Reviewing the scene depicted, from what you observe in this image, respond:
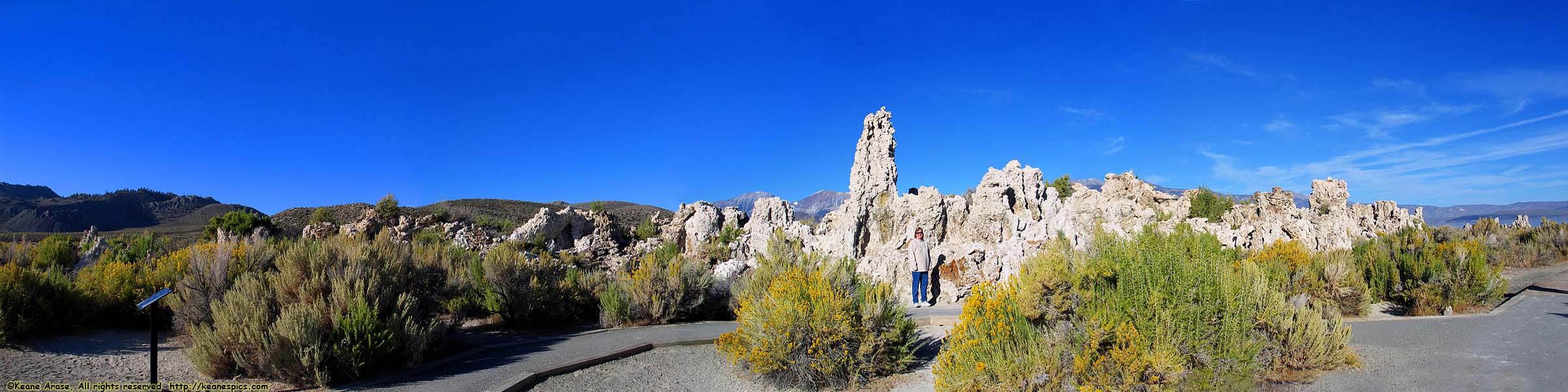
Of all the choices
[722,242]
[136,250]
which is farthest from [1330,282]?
[136,250]

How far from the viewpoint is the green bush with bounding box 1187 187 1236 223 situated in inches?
883

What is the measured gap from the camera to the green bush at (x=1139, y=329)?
4508mm

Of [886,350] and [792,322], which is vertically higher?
[792,322]

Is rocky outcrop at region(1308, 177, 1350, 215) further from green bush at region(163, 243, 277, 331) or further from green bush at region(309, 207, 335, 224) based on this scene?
green bush at region(309, 207, 335, 224)

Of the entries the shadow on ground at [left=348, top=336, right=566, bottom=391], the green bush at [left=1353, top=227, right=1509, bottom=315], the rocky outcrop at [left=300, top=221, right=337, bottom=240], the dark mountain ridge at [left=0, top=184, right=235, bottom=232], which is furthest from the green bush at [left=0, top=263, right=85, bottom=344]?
the dark mountain ridge at [left=0, top=184, right=235, bottom=232]

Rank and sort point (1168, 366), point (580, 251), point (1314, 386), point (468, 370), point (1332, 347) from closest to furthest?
point (1168, 366) < point (1314, 386) < point (1332, 347) < point (468, 370) < point (580, 251)

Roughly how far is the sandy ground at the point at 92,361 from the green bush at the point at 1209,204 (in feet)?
84.7

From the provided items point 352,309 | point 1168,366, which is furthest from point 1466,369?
point 352,309

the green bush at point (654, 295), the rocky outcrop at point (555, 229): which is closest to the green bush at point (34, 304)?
→ the green bush at point (654, 295)

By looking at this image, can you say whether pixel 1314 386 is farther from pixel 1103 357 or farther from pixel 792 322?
pixel 792 322

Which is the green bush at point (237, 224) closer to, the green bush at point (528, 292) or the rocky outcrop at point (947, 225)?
the rocky outcrop at point (947, 225)

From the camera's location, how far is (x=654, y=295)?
9.55 metres

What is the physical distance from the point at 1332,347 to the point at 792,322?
5.10 meters

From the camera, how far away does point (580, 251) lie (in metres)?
16.2
